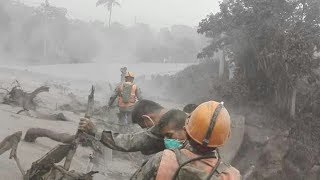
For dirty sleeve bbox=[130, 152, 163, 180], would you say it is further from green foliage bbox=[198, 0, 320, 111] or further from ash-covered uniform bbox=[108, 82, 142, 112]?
green foliage bbox=[198, 0, 320, 111]

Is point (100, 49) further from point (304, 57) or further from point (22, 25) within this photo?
point (304, 57)

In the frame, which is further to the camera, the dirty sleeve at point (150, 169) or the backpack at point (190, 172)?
the dirty sleeve at point (150, 169)

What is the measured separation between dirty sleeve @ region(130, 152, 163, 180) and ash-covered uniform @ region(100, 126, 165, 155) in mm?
1188

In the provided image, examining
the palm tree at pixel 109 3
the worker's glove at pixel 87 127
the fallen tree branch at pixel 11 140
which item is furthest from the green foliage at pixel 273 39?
the palm tree at pixel 109 3

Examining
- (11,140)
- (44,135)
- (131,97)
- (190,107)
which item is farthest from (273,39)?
(190,107)

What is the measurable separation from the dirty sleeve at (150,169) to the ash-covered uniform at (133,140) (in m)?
1.19

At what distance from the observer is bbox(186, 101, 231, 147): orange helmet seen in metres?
2.35

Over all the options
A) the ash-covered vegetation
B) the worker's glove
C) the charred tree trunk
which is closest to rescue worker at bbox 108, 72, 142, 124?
the charred tree trunk

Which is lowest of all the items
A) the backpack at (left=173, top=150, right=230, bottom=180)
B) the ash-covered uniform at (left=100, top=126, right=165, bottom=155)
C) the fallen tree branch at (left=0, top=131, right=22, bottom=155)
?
the fallen tree branch at (left=0, top=131, right=22, bottom=155)

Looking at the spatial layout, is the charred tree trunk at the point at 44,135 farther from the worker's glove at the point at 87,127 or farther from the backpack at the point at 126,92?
the worker's glove at the point at 87,127

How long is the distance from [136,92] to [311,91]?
29.0 feet

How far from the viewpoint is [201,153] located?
2.45 m

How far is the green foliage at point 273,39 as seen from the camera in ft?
48.8

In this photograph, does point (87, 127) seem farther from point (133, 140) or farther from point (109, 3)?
point (109, 3)
